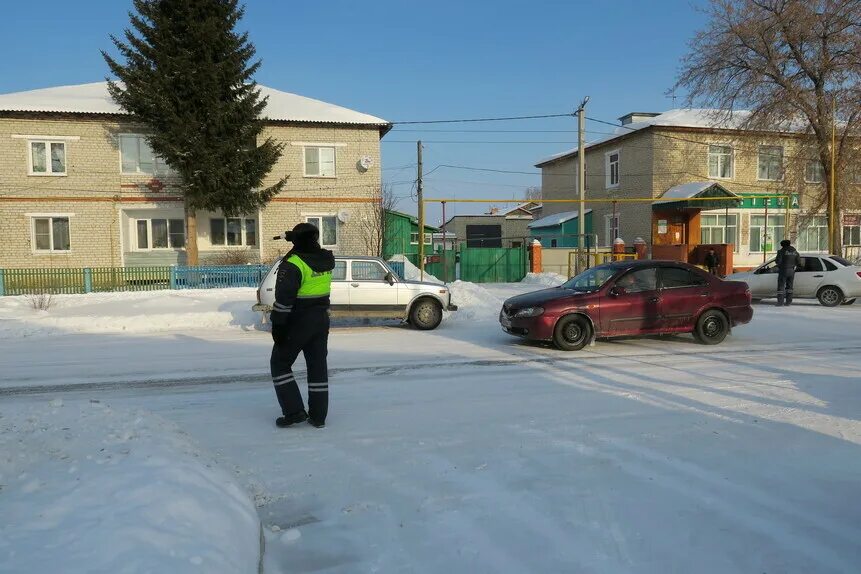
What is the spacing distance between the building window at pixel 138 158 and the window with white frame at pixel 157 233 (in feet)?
7.31

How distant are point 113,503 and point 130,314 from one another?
42.6 ft

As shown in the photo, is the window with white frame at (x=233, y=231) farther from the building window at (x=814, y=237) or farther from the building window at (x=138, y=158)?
the building window at (x=814, y=237)

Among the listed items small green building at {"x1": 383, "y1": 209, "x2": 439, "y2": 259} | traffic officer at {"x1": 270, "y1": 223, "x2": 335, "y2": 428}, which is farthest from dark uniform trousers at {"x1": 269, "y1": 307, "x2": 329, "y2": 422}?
small green building at {"x1": 383, "y1": 209, "x2": 439, "y2": 259}

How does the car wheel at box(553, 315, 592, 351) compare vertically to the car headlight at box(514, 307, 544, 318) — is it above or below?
below

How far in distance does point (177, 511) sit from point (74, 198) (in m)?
26.9

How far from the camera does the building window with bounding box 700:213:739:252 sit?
98.9ft

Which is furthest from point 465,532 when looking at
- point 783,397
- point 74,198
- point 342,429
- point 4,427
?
point 74,198

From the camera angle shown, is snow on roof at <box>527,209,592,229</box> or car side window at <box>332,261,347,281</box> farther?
snow on roof at <box>527,209,592,229</box>

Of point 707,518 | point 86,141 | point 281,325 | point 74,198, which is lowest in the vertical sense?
point 707,518

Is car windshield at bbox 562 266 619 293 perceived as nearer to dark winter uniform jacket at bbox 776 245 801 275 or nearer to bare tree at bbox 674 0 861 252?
dark winter uniform jacket at bbox 776 245 801 275

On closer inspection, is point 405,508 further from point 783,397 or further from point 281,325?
point 783,397

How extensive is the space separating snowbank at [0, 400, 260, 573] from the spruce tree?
67.7ft

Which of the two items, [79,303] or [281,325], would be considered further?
[79,303]

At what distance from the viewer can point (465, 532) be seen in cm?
344
